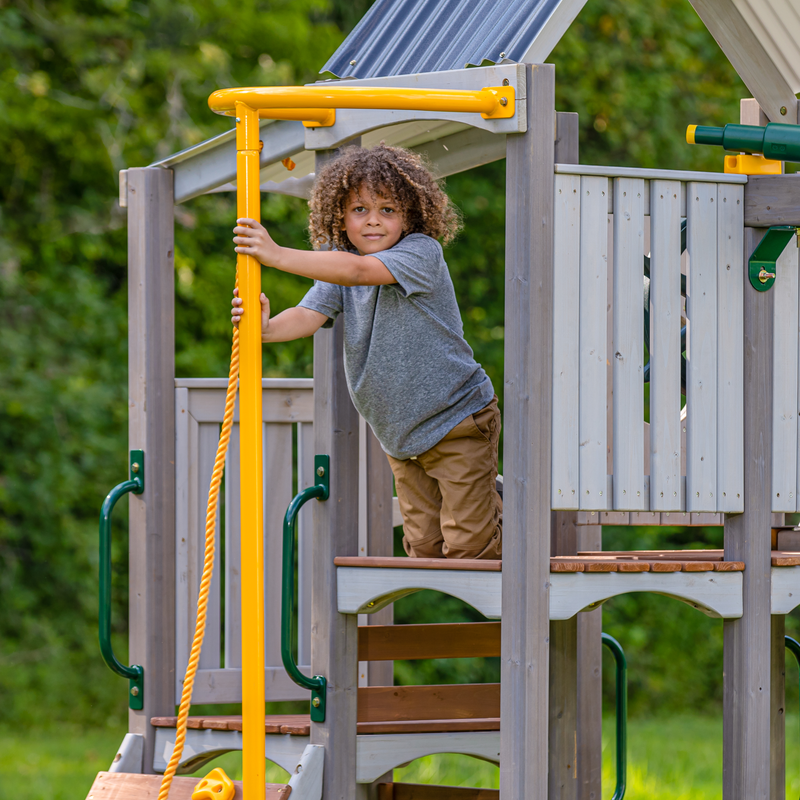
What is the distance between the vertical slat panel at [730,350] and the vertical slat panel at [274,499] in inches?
73.3

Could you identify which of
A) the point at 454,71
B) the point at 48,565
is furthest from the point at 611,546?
the point at 454,71

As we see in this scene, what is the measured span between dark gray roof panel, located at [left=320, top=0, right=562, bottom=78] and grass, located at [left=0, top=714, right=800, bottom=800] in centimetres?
489

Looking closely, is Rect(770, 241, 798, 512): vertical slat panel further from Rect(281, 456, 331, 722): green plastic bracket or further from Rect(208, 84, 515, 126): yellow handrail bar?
Rect(281, 456, 331, 722): green plastic bracket

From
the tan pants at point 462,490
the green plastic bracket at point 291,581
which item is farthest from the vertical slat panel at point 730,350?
the green plastic bracket at point 291,581

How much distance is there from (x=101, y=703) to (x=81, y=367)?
2.71m

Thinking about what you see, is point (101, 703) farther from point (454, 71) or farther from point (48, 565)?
point (454, 71)

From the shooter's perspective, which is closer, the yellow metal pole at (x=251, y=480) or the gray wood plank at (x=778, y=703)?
the yellow metal pole at (x=251, y=480)

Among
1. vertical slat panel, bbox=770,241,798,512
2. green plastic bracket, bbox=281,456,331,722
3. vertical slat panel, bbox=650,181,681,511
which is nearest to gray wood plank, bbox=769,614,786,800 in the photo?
vertical slat panel, bbox=770,241,798,512

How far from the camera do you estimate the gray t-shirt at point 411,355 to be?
3.68 m

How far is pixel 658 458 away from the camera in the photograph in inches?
136

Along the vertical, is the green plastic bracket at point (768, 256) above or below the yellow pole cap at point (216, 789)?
above

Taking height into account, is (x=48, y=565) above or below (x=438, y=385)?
below

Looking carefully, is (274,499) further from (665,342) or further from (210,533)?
(665,342)

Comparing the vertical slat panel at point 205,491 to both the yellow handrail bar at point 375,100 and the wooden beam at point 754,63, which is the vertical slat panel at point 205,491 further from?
the wooden beam at point 754,63
